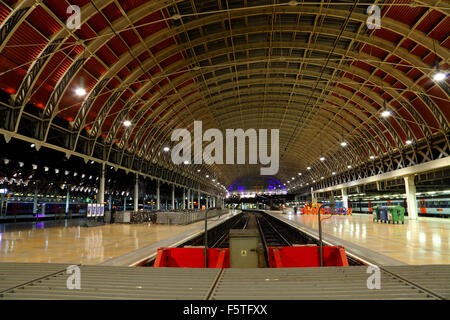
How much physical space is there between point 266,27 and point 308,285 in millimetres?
21584

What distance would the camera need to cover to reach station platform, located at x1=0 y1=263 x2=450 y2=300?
305 centimetres

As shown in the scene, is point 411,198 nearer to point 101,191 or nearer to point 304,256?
point 304,256

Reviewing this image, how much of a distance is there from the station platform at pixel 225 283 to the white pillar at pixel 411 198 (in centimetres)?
2992

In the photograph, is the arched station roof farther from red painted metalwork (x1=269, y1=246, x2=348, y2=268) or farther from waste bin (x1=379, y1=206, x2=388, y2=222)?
red painted metalwork (x1=269, y1=246, x2=348, y2=268)

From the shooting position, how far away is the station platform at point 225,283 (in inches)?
120

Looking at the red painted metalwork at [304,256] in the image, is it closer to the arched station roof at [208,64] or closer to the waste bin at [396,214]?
the arched station roof at [208,64]

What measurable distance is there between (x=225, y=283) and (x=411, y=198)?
109 ft

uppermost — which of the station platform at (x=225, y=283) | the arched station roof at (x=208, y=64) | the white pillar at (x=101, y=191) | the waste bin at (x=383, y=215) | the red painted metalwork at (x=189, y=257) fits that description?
the arched station roof at (x=208, y=64)

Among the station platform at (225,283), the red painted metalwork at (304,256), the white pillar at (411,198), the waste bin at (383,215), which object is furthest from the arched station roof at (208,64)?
the station platform at (225,283)

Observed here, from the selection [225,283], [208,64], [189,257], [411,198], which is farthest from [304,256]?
[411,198]

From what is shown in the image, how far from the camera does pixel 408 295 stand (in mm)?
2986
